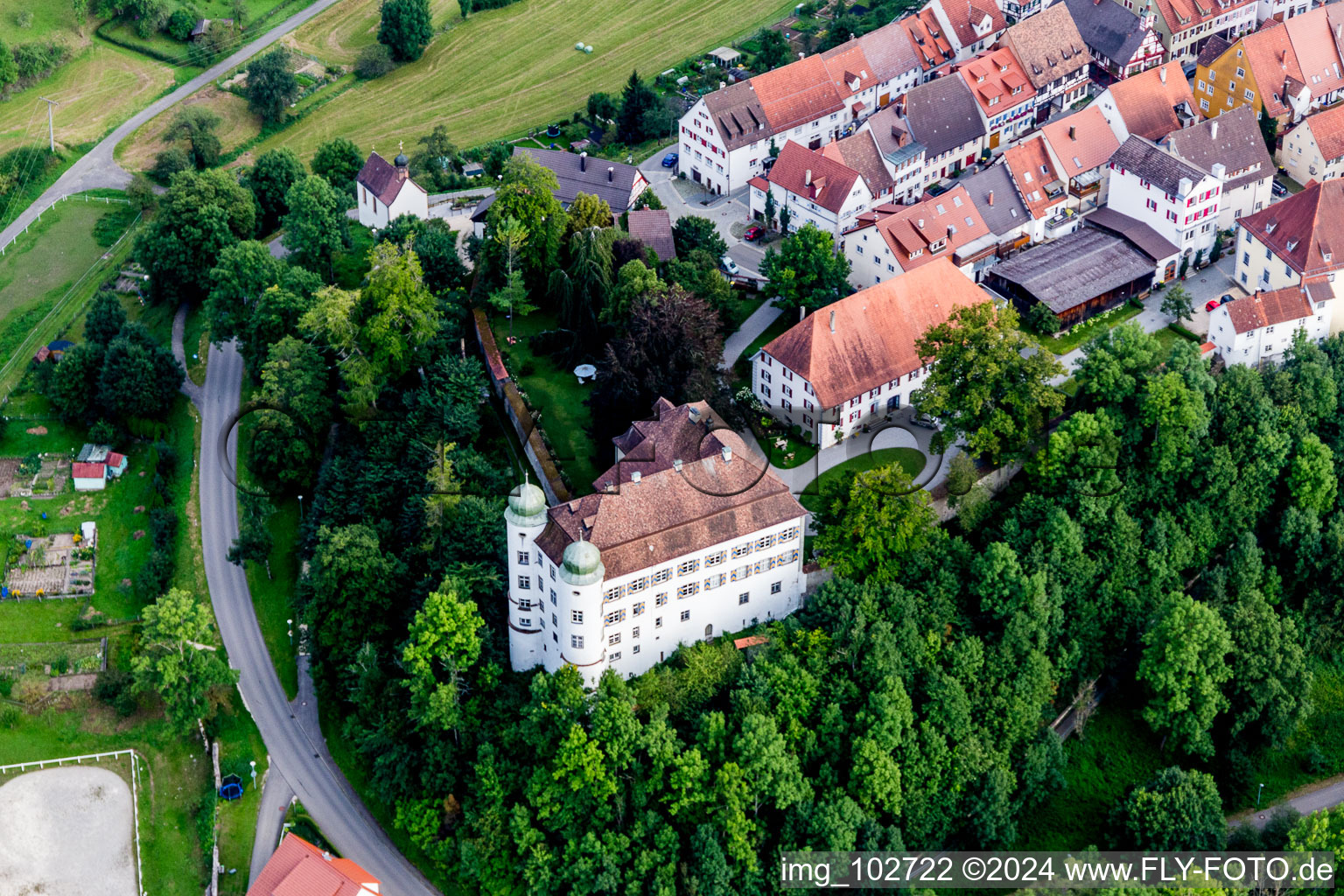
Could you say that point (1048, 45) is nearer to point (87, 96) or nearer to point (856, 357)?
A: point (856, 357)

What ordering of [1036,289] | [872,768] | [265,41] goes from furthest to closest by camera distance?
[265,41]
[1036,289]
[872,768]

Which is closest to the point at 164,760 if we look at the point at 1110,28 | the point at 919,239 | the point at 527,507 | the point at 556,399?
the point at 527,507

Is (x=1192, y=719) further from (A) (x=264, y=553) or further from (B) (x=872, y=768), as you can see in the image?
(A) (x=264, y=553)

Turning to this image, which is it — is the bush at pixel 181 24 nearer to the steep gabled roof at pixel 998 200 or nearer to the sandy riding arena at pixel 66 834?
the steep gabled roof at pixel 998 200

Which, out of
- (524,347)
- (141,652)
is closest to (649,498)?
(524,347)

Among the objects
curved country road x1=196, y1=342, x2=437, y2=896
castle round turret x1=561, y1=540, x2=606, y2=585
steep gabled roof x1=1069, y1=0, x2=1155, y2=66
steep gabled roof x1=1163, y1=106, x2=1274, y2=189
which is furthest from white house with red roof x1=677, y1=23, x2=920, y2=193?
castle round turret x1=561, y1=540, x2=606, y2=585
